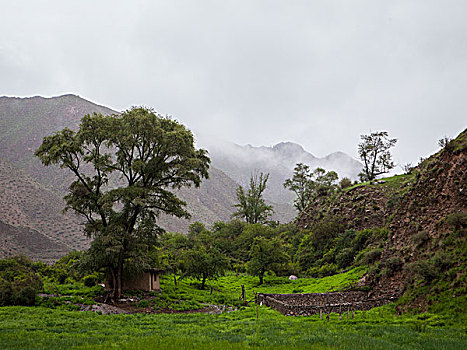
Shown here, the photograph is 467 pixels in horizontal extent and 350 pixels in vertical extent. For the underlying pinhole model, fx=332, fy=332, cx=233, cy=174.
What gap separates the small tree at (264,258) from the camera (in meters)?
44.8

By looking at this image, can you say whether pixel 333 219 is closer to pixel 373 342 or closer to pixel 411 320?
pixel 411 320

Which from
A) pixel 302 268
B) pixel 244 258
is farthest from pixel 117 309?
pixel 244 258

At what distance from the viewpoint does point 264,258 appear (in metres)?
45.1

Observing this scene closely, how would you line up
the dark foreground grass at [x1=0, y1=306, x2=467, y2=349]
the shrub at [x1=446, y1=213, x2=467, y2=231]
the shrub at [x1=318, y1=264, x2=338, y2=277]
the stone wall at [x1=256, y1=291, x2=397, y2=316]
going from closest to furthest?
1. the dark foreground grass at [x1=0, y1=306, x2=467, y2=349]
2. the shrub at [x1=446, y1=213, x2=467, y2=231]
3. the stone wall at [x1=256, y1=291, x2=397, y2=316]
4. the shrub at [x1=318, y1=264, x2=338, y2=277]

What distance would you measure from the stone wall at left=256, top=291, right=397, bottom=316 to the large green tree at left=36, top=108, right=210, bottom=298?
11.8 m

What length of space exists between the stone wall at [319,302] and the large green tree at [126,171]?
11836mm

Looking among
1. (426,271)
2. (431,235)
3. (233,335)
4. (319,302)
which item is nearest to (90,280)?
(319,302)

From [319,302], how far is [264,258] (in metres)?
19.1

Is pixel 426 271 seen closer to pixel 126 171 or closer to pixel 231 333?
pixel 231 333

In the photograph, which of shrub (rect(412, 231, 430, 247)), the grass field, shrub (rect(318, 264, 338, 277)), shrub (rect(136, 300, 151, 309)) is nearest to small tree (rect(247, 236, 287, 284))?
shrub (rect(318, 264, 338, 277))

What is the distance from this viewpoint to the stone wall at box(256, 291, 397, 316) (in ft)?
73.6

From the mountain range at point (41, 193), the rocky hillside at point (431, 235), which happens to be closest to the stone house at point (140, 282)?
the rocky hillside at point (431, 235)

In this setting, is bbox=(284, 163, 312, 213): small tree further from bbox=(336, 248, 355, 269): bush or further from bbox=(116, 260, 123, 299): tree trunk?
bbox=(116, 260, 123, 299): tree trunk

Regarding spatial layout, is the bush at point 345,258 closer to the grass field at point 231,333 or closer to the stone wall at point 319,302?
the stone wall at point 319,302
